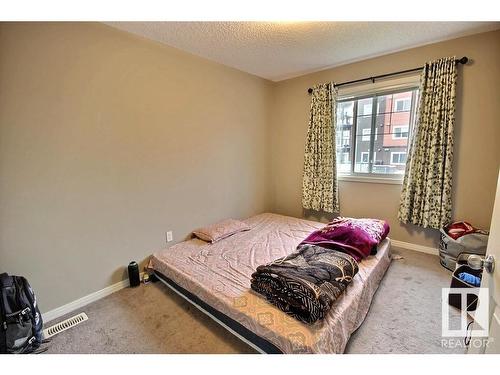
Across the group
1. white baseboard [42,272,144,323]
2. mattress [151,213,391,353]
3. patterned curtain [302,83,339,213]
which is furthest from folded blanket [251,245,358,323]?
patterned curtain [302,83,339,213]

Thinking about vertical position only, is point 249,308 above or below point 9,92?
below

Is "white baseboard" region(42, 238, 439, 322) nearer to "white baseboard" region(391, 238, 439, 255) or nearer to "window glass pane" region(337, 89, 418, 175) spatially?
"window glass pane" region(337, 89, 418, 175)

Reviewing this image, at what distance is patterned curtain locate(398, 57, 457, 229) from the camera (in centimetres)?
239

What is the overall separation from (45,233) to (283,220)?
256cm

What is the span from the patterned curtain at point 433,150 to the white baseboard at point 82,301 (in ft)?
10.5

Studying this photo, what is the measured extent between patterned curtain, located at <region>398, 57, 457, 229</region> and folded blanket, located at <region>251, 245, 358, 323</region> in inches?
60.3

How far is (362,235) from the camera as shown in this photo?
2111mm

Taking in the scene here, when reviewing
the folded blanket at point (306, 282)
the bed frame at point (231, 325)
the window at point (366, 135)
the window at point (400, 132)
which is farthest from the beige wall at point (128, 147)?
the folded blanket at point (306, 282)

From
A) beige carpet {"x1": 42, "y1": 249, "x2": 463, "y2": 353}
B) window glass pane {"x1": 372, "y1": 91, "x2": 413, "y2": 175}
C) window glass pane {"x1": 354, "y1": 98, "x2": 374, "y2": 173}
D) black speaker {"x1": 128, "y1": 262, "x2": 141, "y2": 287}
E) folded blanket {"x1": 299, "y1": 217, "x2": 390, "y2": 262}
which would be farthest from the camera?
window glass pane {"x1": 354, "y1": 98, "x2": 374, "y2": 173}

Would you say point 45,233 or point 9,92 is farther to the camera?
point 45,233

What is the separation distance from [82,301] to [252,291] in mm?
1483
